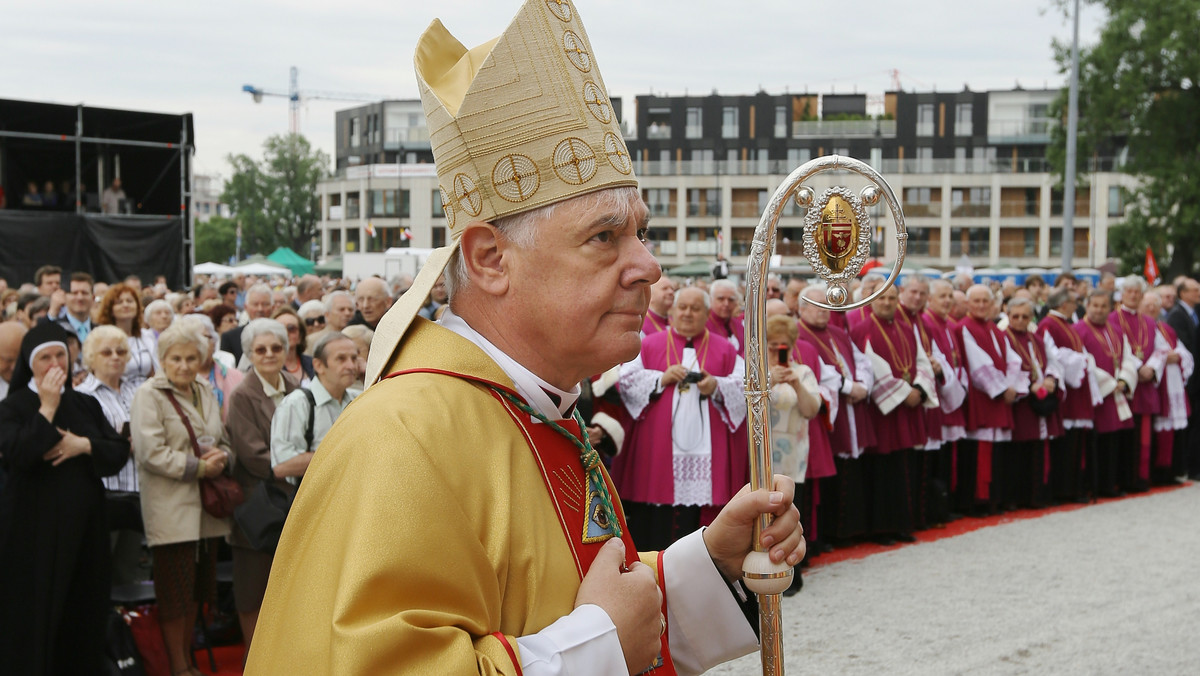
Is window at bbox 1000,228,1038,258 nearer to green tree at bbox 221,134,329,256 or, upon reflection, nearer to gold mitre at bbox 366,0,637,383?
green tree at bbox 221,134,329,256

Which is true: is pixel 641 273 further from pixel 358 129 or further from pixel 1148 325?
pixel 358 129

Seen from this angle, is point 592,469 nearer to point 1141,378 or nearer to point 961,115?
point 1141,378

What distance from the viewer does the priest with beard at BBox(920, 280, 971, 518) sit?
9.23 m

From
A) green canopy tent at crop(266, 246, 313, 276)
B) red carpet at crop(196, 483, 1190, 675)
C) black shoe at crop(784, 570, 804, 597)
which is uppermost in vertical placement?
green canopy tent at crop(266, 246, 313, 276)

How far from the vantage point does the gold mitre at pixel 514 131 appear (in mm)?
1831

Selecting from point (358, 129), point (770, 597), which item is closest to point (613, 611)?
point (770, 597)

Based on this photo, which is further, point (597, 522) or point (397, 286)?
point (397, 286)

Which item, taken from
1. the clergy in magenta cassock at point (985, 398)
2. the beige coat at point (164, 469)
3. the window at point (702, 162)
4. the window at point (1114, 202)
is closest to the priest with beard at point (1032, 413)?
the clergy in magenta cassock at point (985, 398)

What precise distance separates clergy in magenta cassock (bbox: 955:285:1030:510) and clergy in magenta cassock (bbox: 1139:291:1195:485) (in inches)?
93.8

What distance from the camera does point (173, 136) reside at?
16.9 meters

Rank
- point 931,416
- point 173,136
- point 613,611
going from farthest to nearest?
1. point 173,136
2. point 931,416
3. point 613,611

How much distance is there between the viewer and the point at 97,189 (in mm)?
17578

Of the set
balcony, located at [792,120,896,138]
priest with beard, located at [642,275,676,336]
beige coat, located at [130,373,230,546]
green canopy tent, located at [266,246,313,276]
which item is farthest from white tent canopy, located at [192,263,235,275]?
balcony, located at [792,120,896,138]

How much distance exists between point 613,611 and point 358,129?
79.2m
